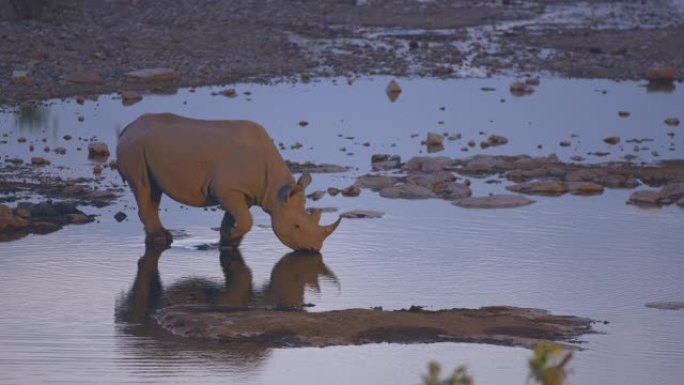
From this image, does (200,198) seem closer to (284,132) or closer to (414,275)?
(414,275)

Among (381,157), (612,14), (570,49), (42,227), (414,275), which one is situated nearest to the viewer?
(414,275)

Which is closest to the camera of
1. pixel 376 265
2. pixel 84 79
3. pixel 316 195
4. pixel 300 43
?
pixel 376 265

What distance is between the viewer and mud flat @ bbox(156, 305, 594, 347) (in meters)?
11.3

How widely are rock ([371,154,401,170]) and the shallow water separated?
162mm

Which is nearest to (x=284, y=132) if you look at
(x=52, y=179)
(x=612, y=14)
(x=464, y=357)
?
(x=52, y=179)

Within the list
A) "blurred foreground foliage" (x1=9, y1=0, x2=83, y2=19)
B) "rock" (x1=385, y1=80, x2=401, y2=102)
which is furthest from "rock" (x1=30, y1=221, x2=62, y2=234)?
"blurred foreground foliage" (x1=9, y1=0, x2=83, y2=19)

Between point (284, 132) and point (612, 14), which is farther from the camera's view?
point (612, 14)

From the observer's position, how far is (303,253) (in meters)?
14.6

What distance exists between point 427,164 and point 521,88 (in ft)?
27.6

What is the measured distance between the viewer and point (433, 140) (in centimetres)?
2139

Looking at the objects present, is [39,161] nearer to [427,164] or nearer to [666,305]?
[427,164]

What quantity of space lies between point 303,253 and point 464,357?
385cm

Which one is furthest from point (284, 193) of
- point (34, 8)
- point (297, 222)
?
point (34, 8)

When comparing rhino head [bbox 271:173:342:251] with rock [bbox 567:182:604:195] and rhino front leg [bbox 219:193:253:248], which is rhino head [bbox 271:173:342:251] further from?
rock [bbox 567:182:604:195]
